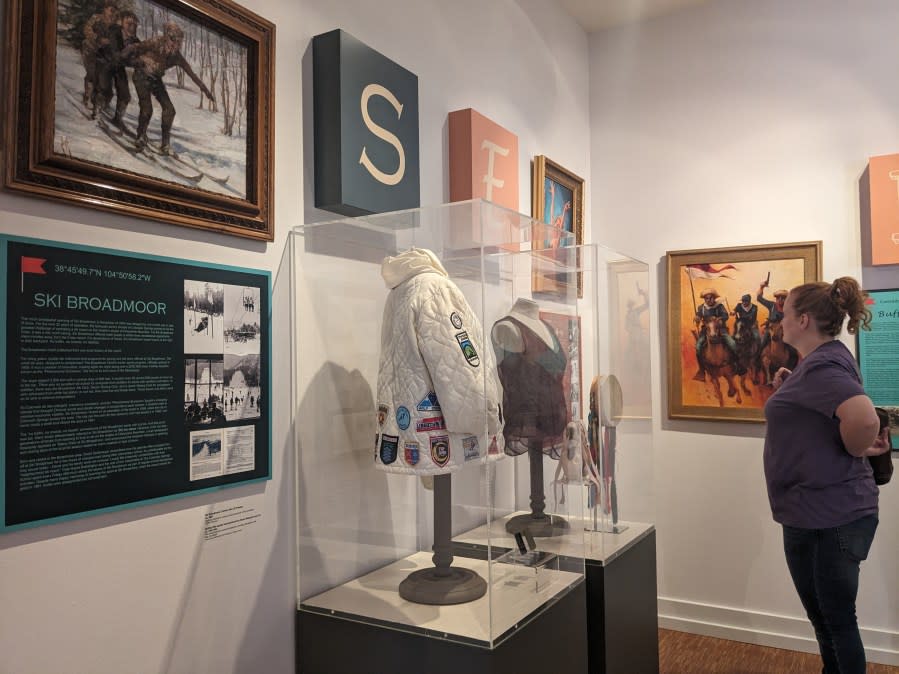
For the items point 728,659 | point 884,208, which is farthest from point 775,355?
point 728,659

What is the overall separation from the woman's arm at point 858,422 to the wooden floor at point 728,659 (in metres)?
1.47

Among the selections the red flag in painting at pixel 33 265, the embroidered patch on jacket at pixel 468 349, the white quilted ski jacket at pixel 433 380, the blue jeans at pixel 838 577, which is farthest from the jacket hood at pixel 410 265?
the blue jeans at pixel 838 577

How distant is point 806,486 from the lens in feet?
8.04

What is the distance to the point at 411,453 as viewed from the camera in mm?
1825

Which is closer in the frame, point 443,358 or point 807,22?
point 443,358

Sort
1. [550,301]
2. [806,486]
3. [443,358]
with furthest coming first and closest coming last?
[806,486] → [550,301] → [443,358]

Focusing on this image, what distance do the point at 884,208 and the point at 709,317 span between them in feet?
3.03

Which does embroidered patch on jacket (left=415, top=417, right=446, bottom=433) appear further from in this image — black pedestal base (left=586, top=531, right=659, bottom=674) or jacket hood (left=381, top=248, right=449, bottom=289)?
black pedestal base (left=586, top=531, right=659, bottom=674)

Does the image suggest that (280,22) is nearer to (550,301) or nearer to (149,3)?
(149,3)

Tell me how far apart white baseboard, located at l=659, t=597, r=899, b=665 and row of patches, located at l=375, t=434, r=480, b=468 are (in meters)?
2.54

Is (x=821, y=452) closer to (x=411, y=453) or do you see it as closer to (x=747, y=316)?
(x=747, y=316)

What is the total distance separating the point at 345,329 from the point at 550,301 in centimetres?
64

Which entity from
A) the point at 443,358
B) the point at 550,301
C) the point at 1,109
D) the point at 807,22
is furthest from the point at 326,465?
the point at 807,22

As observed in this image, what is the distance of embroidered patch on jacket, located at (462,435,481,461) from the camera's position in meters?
1.83
